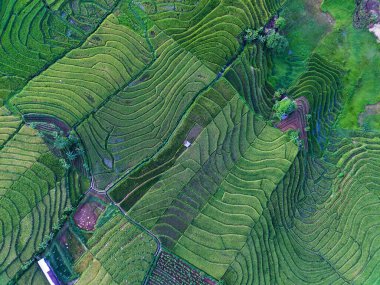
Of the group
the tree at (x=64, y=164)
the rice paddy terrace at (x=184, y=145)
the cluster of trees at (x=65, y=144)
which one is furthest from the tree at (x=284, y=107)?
the tree at (x=64, y=164)

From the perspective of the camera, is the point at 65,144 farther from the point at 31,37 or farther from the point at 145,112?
the point at 31,37

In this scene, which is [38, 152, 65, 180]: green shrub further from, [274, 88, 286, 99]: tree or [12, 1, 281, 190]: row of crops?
[274, 88, 286, 99]: tree

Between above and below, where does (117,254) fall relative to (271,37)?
below

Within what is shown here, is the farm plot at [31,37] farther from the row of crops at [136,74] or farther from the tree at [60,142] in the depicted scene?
the tree at [60,142]

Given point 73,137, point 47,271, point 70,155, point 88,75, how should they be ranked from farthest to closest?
1. point 88,75
2. point 73,137
3. point 70,155
4. point 47,271

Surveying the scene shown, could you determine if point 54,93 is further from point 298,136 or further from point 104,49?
point 298,136

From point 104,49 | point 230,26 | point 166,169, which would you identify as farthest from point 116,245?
point 230,26

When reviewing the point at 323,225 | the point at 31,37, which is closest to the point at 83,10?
the point at 31,37

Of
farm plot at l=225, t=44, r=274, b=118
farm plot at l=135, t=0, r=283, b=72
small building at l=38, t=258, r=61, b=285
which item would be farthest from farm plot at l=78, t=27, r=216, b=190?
small building at l=38, t=258, r=61, b=285
